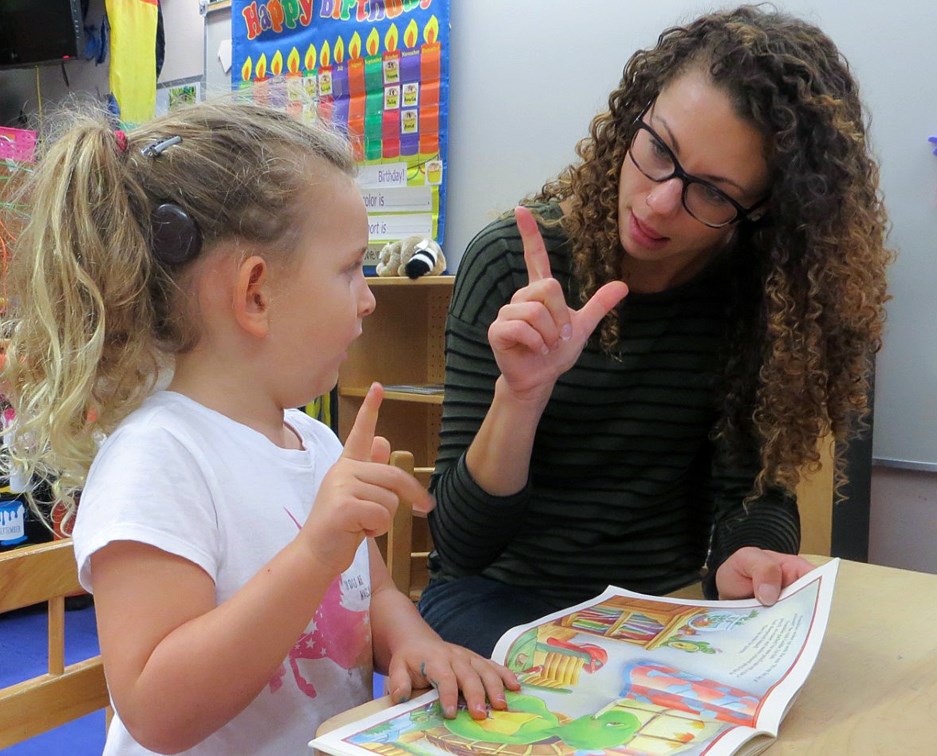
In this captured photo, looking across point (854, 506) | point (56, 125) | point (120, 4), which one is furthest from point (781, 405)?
point (120, 4)

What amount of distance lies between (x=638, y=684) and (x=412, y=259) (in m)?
2.13

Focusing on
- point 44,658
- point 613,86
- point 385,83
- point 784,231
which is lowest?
point 44,658

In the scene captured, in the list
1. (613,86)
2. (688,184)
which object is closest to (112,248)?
(688,184)

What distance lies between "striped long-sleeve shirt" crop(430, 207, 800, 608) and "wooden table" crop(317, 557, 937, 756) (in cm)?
14

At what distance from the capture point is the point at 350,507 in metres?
0.60

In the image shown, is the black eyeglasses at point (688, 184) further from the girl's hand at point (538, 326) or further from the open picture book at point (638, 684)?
the open picture book at point (638, 684)

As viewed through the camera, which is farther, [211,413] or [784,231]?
[784,231]

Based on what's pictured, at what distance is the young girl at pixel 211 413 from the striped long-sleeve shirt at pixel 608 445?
0.30 m

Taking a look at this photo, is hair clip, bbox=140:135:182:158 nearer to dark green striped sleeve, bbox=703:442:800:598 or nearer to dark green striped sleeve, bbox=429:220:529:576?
dark green striped sleeve, bbox=429:220:529:576

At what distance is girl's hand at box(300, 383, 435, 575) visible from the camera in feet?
1.96

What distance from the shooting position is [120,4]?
3.69 metres

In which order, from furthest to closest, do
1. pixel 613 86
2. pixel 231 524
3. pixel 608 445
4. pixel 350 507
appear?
pixel 613 86
pixel 608 445
pixel 231 524
pixel 350 507

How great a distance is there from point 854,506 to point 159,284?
1.81 metres

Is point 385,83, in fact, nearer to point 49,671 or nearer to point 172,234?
point 172,234
